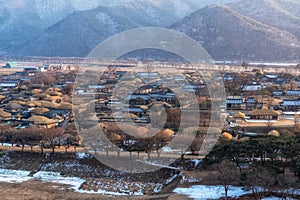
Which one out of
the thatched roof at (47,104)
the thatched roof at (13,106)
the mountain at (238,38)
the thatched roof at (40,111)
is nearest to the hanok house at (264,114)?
the thatched roof at (40,111)

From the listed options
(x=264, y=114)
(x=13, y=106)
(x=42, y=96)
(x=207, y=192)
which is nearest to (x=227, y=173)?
(x=207, y=192)

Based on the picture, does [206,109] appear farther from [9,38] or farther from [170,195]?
[9,38]

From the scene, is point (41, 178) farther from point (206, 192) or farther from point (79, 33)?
point (79, 33)

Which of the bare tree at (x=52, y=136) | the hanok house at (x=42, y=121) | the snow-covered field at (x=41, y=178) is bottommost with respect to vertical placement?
the snow-covered field at (x=41, y=178)

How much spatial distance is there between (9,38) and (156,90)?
75.3 m

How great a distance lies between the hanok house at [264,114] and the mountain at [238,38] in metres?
33.0

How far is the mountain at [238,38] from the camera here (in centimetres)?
5141

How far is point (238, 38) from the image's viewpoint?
2162 inches

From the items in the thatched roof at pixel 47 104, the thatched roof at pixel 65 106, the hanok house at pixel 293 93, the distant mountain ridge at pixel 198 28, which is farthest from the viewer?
the distant mountain ridge at pixel 198 28

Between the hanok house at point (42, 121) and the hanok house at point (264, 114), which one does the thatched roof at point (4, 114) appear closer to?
the hanok house at point (42, 121)

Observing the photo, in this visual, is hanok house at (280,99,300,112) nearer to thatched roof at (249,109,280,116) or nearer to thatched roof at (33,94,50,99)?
thatched roof at (249,109,280,116)

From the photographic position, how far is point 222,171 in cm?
1038

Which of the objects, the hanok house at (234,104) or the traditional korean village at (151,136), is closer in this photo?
the traditional korean village at (151,136)

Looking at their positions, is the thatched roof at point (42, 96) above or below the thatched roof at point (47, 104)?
above
